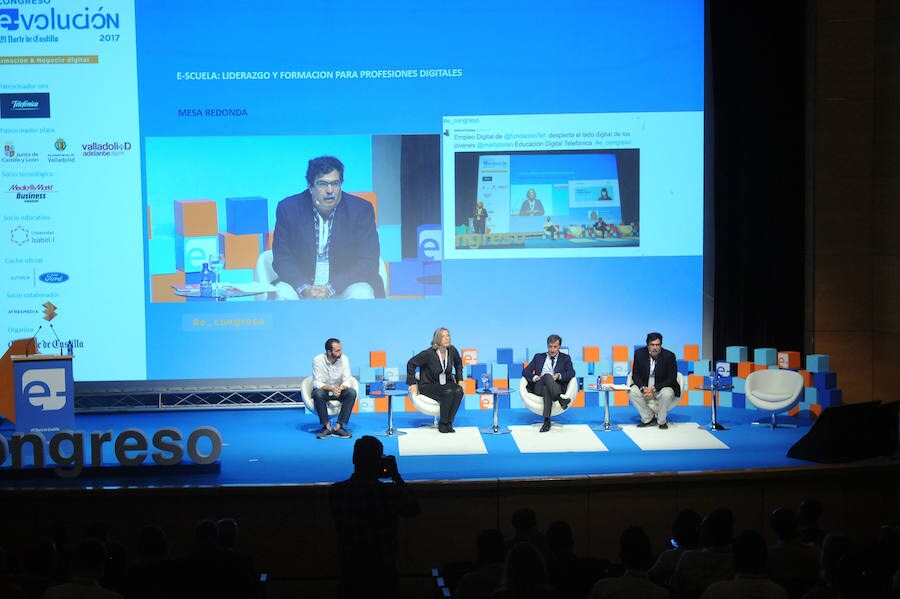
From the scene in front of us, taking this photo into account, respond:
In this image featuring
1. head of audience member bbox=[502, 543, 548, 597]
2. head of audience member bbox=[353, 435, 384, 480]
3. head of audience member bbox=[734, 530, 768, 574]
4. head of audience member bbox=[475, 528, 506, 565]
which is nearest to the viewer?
head of audience member bbox=[502, 543, 548, 597]

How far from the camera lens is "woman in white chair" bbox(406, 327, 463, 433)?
29.3 feet

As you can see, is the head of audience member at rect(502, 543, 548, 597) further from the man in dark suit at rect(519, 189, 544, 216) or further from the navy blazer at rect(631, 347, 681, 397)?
the man in dark suit at rect(519, 189, 544, 216)

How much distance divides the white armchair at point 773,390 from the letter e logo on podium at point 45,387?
5.71 m

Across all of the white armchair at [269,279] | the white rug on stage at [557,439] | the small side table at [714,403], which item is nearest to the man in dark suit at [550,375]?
the white rug on stage at [557,439]

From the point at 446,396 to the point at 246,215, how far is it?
2673 mm

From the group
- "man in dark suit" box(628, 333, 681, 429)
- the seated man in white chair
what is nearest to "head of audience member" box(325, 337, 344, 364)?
the seated man in white chair

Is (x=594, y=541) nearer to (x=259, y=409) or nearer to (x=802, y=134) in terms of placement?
(x=259, y=409)

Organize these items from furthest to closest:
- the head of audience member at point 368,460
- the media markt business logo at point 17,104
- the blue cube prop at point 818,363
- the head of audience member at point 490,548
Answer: the media markt business logo at point 17,104
the blue cube prop at point 818,363
the head of audience member at point 368,460
the head of audience member at point 490,548

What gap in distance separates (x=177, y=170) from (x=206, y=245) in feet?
2.50

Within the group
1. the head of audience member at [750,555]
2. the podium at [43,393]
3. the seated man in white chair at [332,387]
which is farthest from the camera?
the seated man in white chair at [332,387]

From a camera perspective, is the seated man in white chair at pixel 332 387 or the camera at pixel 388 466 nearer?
the camera at pixel 388 466

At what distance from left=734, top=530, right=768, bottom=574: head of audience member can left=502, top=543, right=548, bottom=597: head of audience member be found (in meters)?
0.90

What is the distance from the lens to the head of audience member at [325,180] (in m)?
9.84

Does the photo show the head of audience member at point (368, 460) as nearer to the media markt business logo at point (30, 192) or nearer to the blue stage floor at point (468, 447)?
the blue stage floor at point (468, 447)
